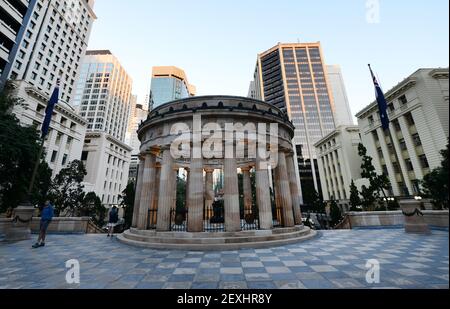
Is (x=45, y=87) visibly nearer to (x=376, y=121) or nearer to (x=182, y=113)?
(x=182, y=113)

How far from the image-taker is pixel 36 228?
15.5m

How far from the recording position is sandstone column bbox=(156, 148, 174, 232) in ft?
38.4

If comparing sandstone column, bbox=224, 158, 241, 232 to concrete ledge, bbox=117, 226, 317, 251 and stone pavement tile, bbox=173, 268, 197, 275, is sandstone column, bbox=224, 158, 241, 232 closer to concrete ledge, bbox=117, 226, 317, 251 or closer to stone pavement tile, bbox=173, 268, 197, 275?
concrete ledge, bbox=117, 226, 317, 251

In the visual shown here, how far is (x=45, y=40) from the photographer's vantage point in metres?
50.5

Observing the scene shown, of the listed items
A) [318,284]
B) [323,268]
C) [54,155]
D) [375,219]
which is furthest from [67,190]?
[375,219]

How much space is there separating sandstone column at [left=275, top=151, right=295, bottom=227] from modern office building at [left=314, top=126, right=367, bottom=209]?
42.7 m

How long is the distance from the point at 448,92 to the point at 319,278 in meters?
5.69

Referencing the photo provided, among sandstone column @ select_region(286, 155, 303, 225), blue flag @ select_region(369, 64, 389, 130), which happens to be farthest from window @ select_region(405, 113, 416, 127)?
sandstone column @ select_region(286, 155, 303, 225)

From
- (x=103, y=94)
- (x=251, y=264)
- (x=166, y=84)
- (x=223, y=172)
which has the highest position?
(x=166, y=84)

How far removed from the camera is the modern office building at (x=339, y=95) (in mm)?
111688

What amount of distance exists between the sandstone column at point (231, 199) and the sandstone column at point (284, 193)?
155 inches

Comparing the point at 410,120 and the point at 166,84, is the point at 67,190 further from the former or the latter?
the point at 166,84

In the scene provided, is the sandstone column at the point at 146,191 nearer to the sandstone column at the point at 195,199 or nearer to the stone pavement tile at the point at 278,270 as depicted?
the sandstone column at the point at 195,199

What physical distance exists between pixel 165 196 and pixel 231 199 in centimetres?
436
